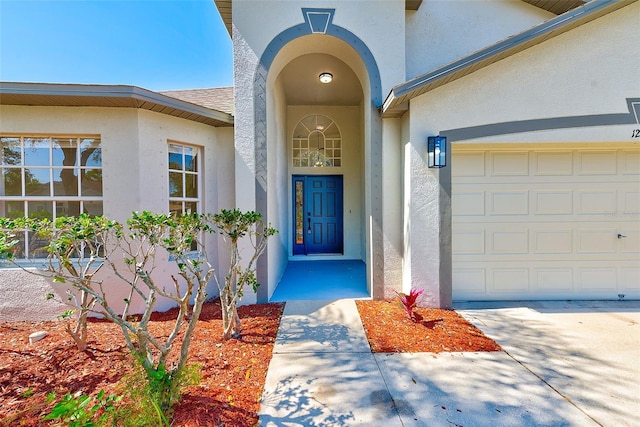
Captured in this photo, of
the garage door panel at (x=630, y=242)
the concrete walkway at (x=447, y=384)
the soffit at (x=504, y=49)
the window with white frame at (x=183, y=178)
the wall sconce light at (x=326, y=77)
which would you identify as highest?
the wall sconce light at (x=326, y=77)

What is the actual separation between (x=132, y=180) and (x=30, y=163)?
1606mm

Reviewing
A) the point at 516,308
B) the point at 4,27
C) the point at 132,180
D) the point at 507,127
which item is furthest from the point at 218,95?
the point at 516,308

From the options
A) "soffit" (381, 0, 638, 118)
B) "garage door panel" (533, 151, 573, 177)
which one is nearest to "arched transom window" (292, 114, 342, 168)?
"soffit" (381, 0, 638, 118)

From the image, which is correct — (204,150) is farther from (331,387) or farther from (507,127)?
(507,127)

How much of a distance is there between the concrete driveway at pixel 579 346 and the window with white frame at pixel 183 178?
5006 mm

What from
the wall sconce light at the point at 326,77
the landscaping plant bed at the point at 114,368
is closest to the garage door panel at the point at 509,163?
the wall sconce light at the point at 326,77

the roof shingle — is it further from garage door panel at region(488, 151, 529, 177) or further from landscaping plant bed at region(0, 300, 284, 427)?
garage door panel at region(488, 151, 529, 177)

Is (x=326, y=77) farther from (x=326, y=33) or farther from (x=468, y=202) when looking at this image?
(x=468, y=202)

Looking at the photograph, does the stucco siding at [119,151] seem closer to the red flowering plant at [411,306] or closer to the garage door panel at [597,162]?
the red flowering plant at [411,306]

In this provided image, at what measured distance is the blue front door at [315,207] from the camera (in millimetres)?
7902

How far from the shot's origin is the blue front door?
7902mm

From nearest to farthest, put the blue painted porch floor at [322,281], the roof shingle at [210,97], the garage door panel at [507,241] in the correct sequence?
the garage door panel at [507,241]
the blue painted porch floor at [322,281]
the roof shingle at [210,97]

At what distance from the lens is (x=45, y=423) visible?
2115 millimetres

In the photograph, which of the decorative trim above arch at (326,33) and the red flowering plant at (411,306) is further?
the decorative trim above arch at (326,33)
